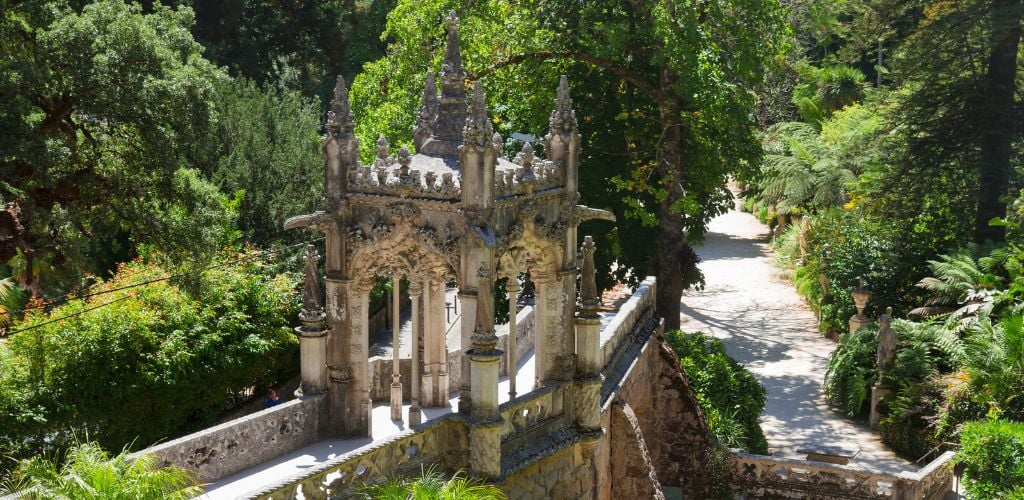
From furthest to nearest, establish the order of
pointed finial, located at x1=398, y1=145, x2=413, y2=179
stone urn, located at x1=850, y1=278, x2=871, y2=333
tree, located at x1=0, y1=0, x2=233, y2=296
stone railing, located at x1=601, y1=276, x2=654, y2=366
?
stone urn, located at x1=850, y1=278, x2=871, y2=333 < tree, located at x1=0, y1=0, x2=233, y2=296 < stone railing, located at x1=601, y1=276, x2=654, y2=366 < pointed finial, located at x1=398, y1=145, x2=413, y2=179

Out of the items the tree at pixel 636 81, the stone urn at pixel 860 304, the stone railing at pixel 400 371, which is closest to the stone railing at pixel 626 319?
the stone railing at pixel 400 371

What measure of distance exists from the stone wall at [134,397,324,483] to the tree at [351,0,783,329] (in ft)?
41.7

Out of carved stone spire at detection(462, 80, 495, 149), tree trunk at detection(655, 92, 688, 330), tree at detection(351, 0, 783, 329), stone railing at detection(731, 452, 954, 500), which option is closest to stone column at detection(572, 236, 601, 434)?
carved stone spire at detection(462, 80, 495, 149)

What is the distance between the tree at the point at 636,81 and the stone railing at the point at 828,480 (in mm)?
6278

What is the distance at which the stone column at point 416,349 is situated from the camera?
15.8m

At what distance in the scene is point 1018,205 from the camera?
29.4 metres

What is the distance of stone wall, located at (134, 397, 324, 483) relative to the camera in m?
13.4

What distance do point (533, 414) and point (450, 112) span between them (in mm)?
3945

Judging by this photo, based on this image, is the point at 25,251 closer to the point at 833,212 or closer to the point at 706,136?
the point at 706,136

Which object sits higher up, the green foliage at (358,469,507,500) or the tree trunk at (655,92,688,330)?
the tree trunk at (655,92,688,330)

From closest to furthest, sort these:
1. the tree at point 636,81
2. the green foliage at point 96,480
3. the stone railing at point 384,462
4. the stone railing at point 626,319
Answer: the green foliage at point 96,480, the stone railing at point 384,462, the stone railing at point 626,319, the tree at point 636,81

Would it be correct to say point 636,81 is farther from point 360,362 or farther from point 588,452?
point 360,362

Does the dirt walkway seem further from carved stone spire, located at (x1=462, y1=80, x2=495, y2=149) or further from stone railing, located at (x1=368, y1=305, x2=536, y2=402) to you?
carved stone spire, located at (x1=462, y1=80, x2=495, y2=149)

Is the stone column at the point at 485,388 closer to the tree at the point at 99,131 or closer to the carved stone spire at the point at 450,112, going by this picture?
the carved stone spire at the point at 450,112
